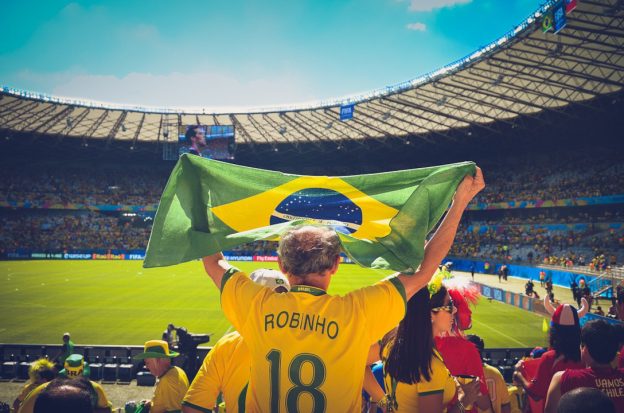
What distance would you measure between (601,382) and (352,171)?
57266 millimetres

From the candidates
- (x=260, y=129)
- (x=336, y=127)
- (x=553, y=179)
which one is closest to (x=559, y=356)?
(x=336, y=127)

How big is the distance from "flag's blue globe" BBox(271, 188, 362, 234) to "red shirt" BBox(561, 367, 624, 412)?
2.26m

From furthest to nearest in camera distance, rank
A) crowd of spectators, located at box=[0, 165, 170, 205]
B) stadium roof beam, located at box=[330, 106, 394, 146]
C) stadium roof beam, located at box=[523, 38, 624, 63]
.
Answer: crowd of spectators, located at box=[0, 165, 170, 205]
stadium roof beam, located at box=[330, 106, 394, 146]
stadium roof beam, located at box=[523, 38, 624, 63]

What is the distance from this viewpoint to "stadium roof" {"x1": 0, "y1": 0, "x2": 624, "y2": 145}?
24.9 meters

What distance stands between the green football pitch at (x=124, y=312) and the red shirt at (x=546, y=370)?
418 inches

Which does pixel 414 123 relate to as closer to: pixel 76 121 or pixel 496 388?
pixel 76 121

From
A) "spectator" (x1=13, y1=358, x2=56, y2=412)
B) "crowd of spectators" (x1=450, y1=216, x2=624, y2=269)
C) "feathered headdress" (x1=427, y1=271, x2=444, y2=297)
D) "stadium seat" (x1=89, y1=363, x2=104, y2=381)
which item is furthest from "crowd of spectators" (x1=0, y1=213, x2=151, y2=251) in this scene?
"feathered headdress" (x1=427, y1=271, x2=444, y2=297)

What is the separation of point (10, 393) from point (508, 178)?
5144cm

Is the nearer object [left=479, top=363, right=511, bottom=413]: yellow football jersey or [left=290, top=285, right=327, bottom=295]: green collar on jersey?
[left=290, top=285, right=327, bottom=295]: green collar on jersey

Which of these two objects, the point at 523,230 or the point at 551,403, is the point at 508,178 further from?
the point at 551,403

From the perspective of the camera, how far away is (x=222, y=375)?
10.4ft

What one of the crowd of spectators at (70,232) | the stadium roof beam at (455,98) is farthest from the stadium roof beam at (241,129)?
the stadium roof beam at (455,98)

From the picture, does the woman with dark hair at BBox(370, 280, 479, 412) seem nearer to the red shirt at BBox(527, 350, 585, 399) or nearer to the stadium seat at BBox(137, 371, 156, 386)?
the red shirt at BBox(527, 350, 585, 399)

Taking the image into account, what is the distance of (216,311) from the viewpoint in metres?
18.2
